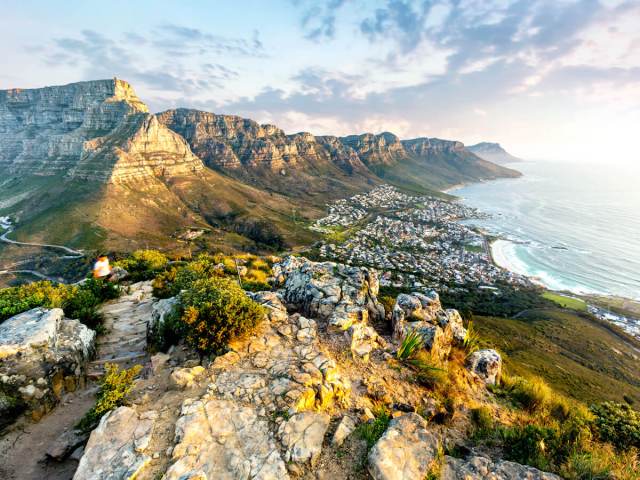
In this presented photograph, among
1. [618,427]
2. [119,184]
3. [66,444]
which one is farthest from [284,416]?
[119,184]

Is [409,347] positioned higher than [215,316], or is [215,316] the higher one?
[215,316]

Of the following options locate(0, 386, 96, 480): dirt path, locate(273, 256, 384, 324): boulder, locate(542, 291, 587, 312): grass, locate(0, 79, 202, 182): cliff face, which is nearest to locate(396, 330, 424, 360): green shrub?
locate(273, 256, 384, 324): boulder

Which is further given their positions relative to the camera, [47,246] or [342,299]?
[47,246]

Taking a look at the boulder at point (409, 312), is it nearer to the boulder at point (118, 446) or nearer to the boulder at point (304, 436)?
the boulder at point (304, 436)

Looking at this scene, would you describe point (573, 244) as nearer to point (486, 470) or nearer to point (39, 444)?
point (486, 470)

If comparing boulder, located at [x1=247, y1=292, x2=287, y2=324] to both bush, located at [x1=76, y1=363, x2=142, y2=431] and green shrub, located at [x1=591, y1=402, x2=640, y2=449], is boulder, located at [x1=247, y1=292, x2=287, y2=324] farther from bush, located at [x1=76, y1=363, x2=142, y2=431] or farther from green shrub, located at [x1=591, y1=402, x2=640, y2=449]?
green shrub, located at [x1=591, y1=402, x2=640, y2=449]

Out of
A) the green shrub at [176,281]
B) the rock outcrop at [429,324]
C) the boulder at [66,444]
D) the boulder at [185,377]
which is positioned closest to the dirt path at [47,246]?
the green shrub at [176,281]
